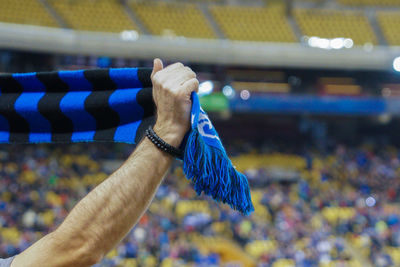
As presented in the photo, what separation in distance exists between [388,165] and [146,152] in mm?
19146

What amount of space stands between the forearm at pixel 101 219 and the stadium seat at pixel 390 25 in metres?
19.3

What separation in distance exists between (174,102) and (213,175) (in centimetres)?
21

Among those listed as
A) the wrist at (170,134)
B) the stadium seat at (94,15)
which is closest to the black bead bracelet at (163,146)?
the wrist at (170,134)

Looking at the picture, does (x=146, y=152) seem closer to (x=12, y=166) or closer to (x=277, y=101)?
(x=12, y=166)

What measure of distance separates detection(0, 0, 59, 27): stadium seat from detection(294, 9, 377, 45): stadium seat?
883 centimetres

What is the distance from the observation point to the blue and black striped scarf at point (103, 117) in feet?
4.23

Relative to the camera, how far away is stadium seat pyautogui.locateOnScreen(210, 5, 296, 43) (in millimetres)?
18453

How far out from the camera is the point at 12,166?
587 inches

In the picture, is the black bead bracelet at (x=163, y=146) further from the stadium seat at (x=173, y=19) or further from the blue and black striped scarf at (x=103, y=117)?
the stadium seat at (x=173, y=19)

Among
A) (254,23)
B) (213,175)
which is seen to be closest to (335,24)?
(254,23)

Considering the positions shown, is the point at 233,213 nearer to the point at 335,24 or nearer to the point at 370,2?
the point at 335,24

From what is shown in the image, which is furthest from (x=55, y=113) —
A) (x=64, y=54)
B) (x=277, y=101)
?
(x=277, y=101)

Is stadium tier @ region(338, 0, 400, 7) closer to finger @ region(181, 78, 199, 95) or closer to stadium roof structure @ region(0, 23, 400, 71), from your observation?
stadium roof structure @ region(0, 23, 400, 71)

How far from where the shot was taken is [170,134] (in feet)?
4.10
